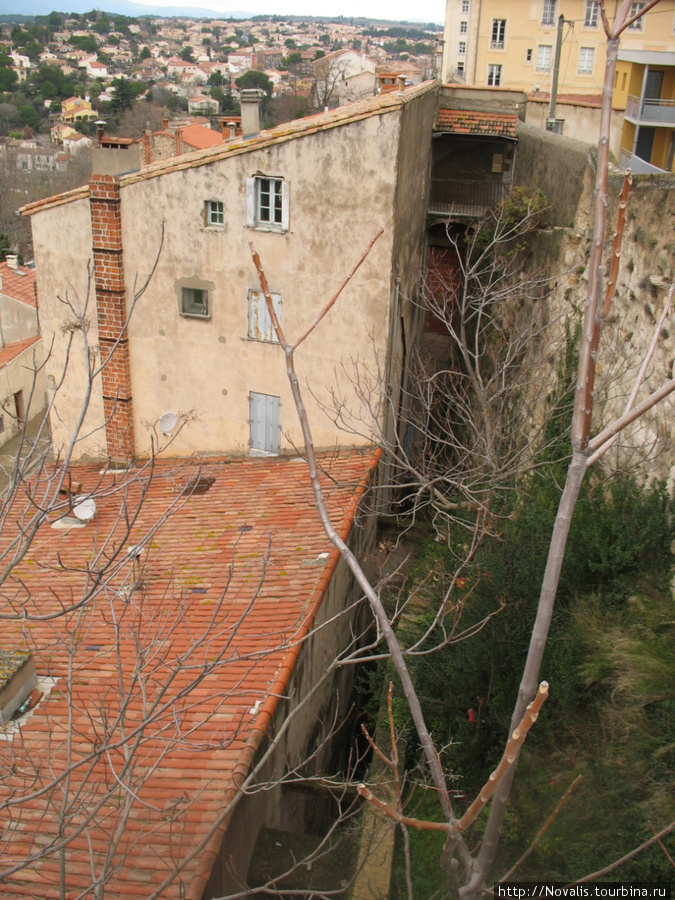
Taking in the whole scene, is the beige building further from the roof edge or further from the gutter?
the gutter

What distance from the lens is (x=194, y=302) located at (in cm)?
1341

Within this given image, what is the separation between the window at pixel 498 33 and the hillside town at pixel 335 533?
30373 mm

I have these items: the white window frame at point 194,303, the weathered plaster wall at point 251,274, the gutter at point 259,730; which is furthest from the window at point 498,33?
the gutter at point 259,730

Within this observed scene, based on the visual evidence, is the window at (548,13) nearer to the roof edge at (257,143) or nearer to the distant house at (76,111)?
the roof edge at (257,143)

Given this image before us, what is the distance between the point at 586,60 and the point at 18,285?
34.9m

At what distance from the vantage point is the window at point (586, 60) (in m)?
43.8

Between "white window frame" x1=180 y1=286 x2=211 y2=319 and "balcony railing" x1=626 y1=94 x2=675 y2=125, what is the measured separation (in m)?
25.1

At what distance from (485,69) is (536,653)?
4845 cm

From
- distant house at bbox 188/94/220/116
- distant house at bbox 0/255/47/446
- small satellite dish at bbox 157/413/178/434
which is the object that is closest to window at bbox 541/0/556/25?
distant house at bbox 0/255/47/446

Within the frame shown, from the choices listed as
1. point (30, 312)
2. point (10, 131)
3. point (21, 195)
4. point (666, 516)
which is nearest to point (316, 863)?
point (666, 516)

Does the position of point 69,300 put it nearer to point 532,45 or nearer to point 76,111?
point 532,45

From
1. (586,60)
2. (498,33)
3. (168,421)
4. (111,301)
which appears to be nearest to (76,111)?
(498,33)

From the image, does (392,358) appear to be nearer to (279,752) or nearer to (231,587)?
(231,587)

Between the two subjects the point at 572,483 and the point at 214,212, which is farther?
the point at 214,212
